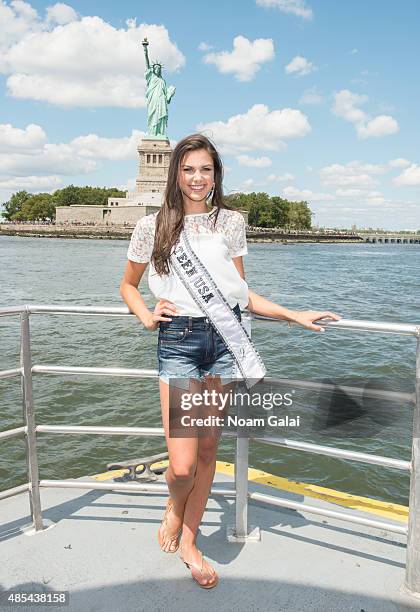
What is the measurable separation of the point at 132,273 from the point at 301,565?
Result: 1.52 metres

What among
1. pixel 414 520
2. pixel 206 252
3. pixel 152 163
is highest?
pixel 152 163

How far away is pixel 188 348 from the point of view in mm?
2184

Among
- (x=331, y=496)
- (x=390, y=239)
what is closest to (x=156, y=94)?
(x=331, y=496)

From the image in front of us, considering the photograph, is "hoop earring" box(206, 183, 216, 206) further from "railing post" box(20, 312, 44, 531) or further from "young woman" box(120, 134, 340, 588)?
"railing post" box(20, 312, 44, 531)

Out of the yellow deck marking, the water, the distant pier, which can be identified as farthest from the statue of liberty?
the distant pier

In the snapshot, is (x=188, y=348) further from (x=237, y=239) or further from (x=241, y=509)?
(x=241, y=509)

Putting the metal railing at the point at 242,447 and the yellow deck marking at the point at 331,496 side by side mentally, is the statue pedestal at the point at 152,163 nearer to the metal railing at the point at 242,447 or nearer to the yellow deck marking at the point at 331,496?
the yellow deck marking at the point at 331,496

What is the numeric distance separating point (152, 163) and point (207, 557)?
2771 inches

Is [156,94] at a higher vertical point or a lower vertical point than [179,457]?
higher

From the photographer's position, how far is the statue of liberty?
6450 cm

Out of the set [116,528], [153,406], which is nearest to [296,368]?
[153,406]

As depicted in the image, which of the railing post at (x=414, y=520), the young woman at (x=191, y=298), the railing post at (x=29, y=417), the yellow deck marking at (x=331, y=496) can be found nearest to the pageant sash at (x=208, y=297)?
the young woman at (x=191, y=298)

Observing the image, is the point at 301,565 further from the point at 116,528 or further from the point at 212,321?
the point at 212,321

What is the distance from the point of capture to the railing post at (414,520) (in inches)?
84.0
